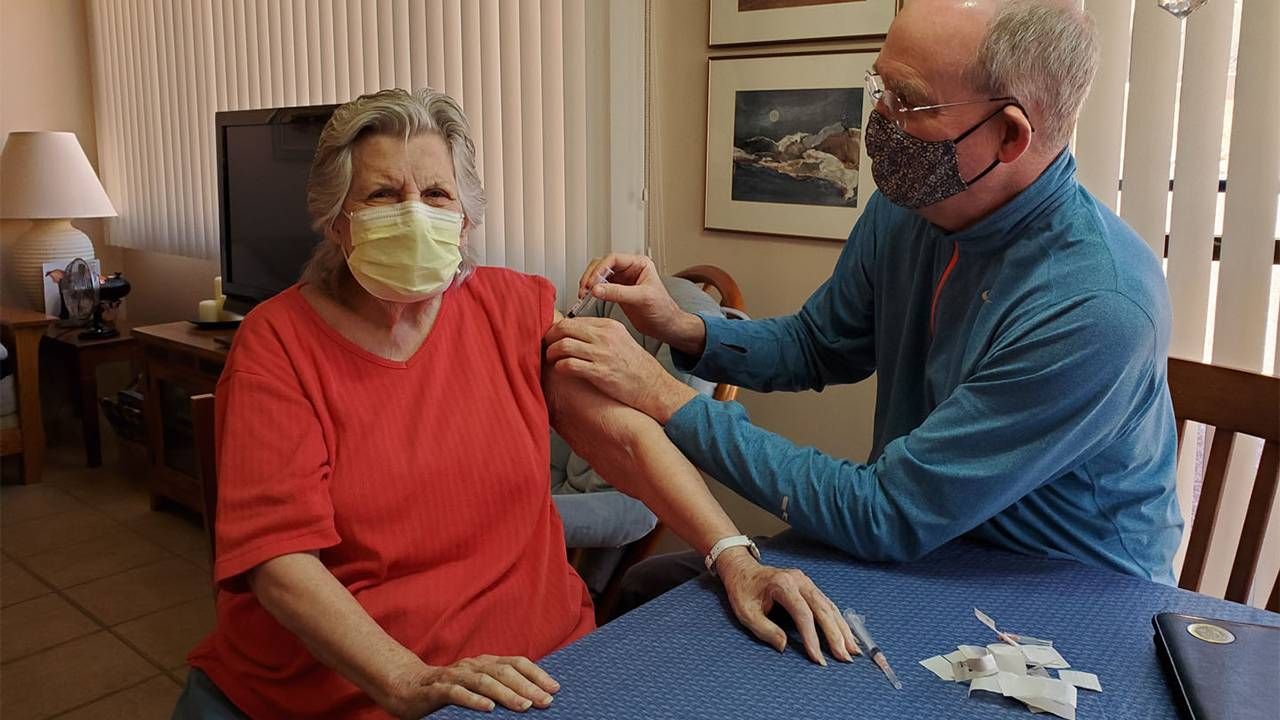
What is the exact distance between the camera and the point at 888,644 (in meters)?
0.98

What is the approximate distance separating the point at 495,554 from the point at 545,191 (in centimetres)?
175

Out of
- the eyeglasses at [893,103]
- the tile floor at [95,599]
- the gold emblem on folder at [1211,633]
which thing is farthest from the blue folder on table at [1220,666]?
the tile floor at [95,599]

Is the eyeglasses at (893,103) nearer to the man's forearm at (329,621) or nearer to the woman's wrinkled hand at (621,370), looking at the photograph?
the woman's wrinkled hand at (621,370)

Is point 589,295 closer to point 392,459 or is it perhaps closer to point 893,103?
point 392,459

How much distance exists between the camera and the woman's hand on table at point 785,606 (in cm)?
97

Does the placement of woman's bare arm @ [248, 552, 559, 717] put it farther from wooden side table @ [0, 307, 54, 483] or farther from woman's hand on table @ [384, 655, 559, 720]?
wooden side table @ [0, 307, 54, 483]

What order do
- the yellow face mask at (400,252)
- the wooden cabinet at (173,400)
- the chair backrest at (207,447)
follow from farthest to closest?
1. the wooden cabinet at (173,400)
2. the chair backrest at (207,447)
3. the yellow face mask at (400,252)

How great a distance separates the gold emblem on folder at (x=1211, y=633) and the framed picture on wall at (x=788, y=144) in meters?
1.50

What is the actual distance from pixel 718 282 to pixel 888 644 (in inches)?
65.6

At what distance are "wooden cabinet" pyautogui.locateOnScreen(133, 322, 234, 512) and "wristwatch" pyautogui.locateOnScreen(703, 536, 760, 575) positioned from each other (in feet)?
8.68

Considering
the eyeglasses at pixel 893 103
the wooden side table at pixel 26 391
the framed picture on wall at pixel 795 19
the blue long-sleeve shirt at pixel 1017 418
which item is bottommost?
the wooden side table at pixel 26 391

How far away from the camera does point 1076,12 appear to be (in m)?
1.22

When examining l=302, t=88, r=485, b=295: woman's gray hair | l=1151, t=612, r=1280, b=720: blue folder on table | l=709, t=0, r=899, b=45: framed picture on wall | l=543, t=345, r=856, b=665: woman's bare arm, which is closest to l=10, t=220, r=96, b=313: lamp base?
l=709, t=0, r=899, b=45: framed picture on wall

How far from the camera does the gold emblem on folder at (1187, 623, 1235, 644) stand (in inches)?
37.5
